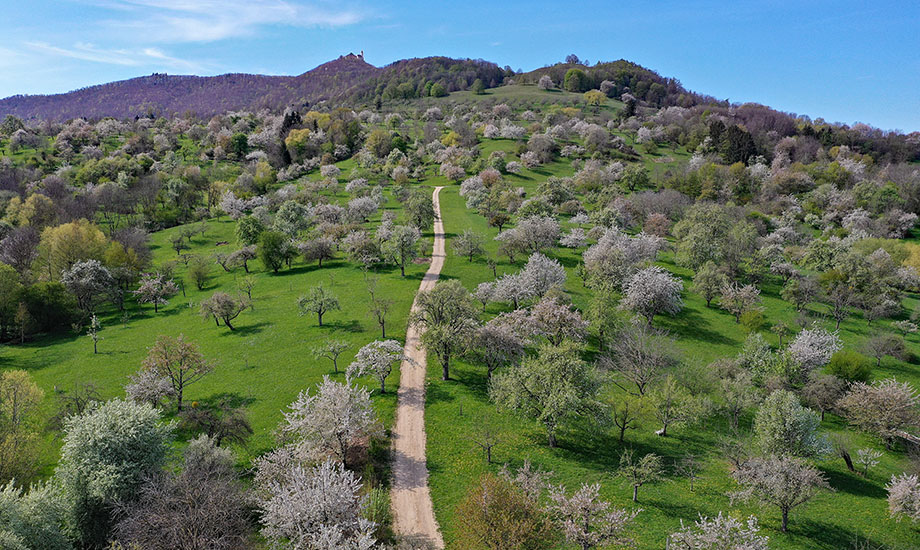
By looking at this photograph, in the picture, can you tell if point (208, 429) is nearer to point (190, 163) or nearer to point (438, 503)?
point (438, 503)

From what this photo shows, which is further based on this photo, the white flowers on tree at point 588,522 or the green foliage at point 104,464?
the green foliage at point 104,464

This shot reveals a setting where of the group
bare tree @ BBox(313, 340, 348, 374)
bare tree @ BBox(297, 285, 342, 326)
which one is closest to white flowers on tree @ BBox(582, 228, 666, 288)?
bare tree @ BBox(297, 285, 342, 326)

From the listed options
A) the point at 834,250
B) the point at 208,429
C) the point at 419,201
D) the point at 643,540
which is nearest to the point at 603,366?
the point at 643,540

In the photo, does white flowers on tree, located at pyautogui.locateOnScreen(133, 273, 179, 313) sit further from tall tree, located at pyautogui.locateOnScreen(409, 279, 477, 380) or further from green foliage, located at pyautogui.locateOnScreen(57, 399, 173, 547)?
tall tree, located at pyautogui.locateOnScreen(409, 279, 477, 380)

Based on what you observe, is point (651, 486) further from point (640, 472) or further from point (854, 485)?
point (854, 485)

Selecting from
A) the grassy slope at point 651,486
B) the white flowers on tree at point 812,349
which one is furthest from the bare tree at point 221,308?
the white flowers on tree at point 812,349

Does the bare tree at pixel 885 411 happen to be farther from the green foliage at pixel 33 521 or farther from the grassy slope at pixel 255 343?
the green foliage at pixel 33 521
